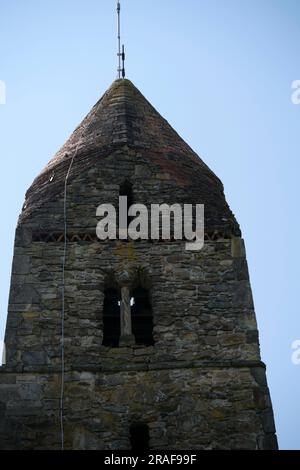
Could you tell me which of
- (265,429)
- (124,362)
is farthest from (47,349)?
(265,429)

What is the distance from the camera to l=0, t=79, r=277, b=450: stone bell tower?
10.1 metres

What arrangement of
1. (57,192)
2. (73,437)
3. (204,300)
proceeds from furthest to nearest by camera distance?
1. (57,192)
2. (204,300)
3. (73,437)

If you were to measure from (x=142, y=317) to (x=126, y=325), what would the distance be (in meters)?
0.48

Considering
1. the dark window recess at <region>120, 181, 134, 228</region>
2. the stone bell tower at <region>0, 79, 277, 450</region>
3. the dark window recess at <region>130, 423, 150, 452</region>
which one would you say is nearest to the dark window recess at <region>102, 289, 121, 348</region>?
the stone bell tower at <region>0, 79, 277, 450</region>

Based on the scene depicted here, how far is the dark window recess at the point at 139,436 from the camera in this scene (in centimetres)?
1002

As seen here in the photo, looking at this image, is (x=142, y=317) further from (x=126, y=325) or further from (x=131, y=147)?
(x=131, y=147)

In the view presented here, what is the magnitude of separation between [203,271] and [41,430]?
3.23 metres

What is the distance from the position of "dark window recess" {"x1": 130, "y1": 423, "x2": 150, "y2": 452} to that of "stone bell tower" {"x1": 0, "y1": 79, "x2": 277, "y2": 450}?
0.01 m

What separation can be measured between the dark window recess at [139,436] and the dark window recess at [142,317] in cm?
136

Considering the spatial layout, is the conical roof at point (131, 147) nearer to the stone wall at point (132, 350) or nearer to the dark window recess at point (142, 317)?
the stone wall at point (132, 350)

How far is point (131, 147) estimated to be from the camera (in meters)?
13.9

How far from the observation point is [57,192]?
13.1 m
